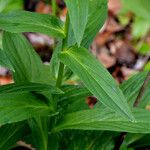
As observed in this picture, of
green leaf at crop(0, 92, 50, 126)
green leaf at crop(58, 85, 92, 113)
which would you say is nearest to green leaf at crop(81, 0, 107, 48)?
green leaf at crop(58, 85, 92, 113)

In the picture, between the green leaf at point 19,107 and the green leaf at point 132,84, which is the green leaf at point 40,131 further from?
the green leaf at point 132,84

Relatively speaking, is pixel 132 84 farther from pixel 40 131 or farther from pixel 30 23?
pixel 30 23

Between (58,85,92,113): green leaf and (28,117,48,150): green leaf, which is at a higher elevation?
(58,85,92,113): green leaf

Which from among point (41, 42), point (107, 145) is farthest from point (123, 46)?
point (107, 145)

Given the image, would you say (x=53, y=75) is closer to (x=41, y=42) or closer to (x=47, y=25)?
(x=47, y=25)

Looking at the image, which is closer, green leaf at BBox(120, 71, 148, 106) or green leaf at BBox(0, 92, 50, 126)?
green leaf at BBox(0, 92, 50, 126)

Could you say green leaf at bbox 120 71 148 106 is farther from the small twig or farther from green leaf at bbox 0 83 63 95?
green leaf at bbox 0 83 63 95

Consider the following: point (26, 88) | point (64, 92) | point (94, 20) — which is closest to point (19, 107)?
point (26, 88)
